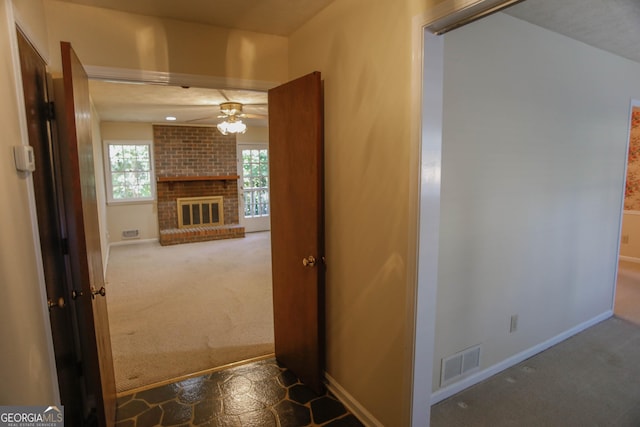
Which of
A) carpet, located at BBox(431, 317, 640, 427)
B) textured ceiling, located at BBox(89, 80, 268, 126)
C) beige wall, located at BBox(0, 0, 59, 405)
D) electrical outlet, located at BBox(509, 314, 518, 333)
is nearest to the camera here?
beige wall, located at BBox(0, 0, 59, 405)

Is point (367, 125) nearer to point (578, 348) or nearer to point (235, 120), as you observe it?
point (578, 348)

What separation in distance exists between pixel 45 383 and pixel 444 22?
2194mm

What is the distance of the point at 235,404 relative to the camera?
2219mm

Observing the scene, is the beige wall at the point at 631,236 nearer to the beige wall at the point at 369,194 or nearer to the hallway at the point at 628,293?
the hallway at the point at 628,293

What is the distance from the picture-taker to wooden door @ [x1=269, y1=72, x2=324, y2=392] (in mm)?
2166

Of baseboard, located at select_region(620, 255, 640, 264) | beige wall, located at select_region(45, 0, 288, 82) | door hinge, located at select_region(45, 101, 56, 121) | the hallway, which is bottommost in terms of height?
the hallway

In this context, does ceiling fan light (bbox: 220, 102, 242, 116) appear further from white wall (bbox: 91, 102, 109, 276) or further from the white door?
the white door

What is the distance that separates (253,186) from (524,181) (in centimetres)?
622

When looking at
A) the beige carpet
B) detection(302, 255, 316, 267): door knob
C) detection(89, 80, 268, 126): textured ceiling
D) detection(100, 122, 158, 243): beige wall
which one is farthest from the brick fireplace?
detection(302, 255, 316, 267): door knob

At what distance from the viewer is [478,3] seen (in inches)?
49.6

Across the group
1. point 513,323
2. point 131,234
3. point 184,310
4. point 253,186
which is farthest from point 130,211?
point 513,323

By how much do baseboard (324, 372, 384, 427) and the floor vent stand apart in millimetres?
574

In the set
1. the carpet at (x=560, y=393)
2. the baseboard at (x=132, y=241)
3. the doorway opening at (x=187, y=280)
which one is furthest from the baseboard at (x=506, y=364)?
the baseboard at (x=132, y=241)

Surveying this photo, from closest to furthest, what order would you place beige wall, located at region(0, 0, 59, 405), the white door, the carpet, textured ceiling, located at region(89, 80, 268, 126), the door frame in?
1. beige wall, located at region(0, 0, 59, 405)
2. the door frame
3. the carpet
4. textured ceiling, located at region(89, 80, 268, 126)
5. the white door
